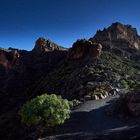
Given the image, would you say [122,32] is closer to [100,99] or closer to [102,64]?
[102,64]

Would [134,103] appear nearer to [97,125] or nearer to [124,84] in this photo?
[97,125]

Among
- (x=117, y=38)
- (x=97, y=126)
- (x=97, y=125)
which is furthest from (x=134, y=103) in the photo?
(x=117, y=38)

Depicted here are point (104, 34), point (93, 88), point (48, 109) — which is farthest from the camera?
point (104, 34)

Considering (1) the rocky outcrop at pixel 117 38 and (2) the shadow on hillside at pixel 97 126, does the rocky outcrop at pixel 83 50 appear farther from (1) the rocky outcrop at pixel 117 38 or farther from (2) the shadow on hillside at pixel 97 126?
(2) the shadow on hillside at pixel 97 126

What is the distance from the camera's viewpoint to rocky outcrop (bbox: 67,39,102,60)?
391ft

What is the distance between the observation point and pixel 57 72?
11756 cm

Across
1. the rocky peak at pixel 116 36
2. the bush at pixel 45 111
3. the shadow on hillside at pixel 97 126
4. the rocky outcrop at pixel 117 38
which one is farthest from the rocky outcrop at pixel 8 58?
the bush at pixel 45 111

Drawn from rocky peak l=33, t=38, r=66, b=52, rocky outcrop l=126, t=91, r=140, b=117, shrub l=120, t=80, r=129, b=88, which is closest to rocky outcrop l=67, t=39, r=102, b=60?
shrub l=120, t=80, r=129, b=88

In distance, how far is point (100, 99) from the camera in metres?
82.6

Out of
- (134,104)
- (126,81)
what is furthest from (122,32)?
(134,104)

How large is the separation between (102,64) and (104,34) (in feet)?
242

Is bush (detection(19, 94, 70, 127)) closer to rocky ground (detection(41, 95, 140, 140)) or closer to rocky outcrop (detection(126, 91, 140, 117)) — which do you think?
rocky ground (detection(41, 95, 140, 140))

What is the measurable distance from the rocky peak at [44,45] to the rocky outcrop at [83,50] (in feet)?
90.9

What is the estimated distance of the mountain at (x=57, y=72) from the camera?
305ft
